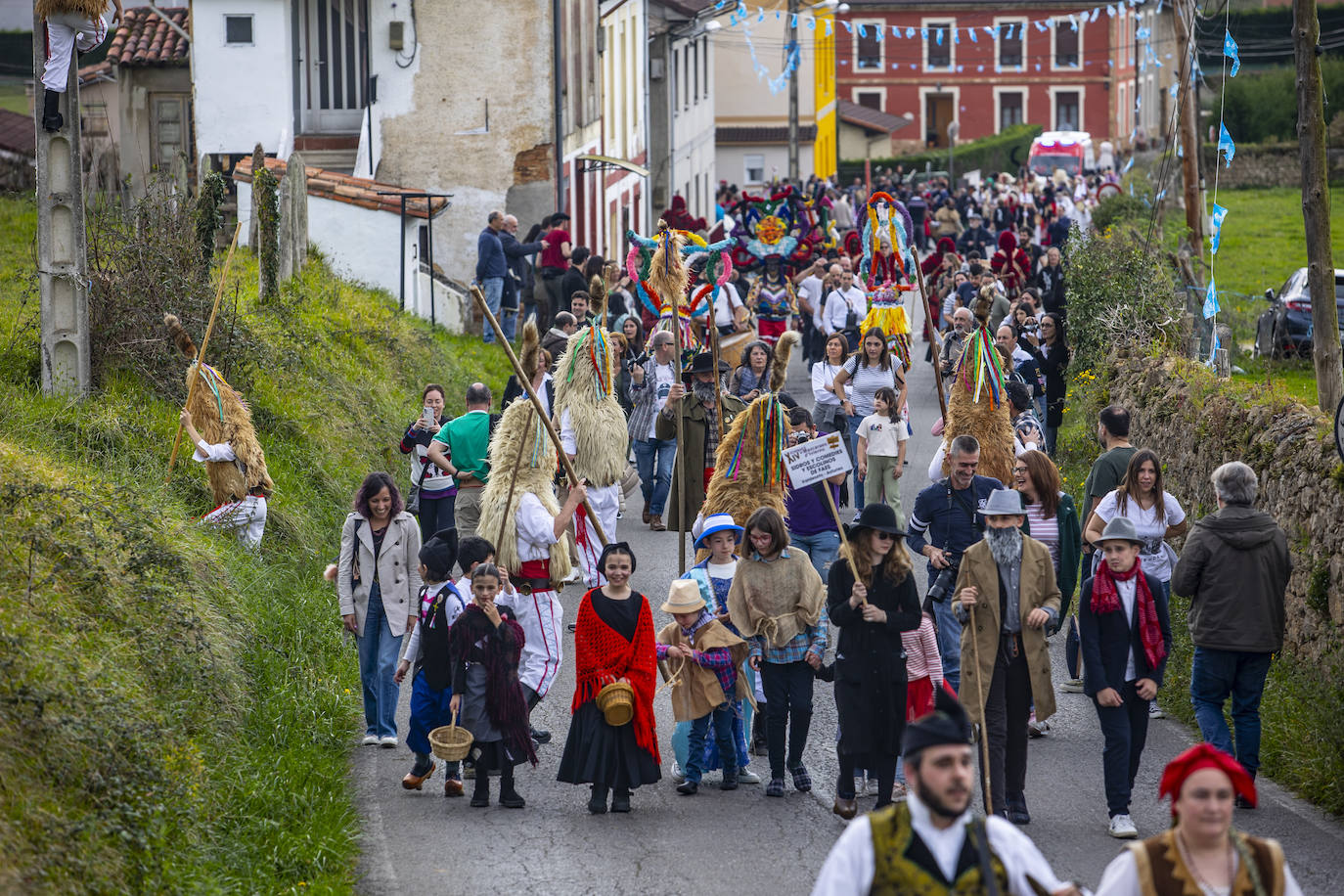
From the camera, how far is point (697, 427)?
42.0 ft

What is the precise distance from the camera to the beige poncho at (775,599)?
834 centimetres

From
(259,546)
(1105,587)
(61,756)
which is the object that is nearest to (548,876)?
(61,756)

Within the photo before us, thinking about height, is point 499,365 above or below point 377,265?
below

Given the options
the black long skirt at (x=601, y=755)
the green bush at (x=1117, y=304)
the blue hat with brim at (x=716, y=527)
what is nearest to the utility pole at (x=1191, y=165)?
the green bush at (x=1117, y=304)

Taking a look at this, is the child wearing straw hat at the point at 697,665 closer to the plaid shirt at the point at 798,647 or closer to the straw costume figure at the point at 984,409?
the plaid shirt at the point at 798,647

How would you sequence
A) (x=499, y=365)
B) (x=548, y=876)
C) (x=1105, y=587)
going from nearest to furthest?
(x=548, y=876), (x=1105, y=587), (x=499, y=365)

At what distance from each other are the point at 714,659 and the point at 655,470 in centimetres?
641

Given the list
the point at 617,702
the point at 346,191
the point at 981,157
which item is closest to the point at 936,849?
the point at 617,702

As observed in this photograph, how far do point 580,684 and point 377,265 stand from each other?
1495 cm

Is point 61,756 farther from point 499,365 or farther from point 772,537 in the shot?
point 499,365

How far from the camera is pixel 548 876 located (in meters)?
7.51

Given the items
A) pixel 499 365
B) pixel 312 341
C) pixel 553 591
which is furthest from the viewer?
pixel 499 365

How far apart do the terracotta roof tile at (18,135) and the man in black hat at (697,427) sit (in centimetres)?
2010

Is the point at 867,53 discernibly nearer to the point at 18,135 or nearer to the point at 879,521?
the point at 18,135
